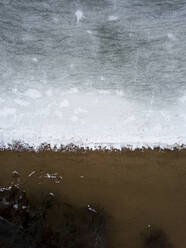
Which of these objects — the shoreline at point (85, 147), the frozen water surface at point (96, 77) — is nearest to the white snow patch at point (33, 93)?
the frozen water surface at point (96, 77)

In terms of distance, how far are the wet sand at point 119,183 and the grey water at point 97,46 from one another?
2.01 ft

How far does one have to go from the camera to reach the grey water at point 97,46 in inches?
84.9

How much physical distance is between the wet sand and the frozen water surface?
6.5 inches

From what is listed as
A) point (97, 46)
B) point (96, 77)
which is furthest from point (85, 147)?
point (97, 46)

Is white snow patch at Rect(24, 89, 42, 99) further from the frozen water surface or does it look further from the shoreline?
the shoreline

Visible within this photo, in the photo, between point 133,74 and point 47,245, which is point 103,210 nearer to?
point 47,245

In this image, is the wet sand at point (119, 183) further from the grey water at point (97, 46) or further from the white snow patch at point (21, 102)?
the grey water at point (97, 46)

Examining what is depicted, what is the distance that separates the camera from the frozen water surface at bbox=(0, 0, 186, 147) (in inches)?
85.7

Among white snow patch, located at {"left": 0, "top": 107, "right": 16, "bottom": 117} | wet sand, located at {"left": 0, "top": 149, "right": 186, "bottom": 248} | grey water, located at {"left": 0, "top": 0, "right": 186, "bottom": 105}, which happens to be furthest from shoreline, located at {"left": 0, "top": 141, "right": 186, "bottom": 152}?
grey water, located at {"left": 0, "top": 0, "right": 186, "bottom": 105}

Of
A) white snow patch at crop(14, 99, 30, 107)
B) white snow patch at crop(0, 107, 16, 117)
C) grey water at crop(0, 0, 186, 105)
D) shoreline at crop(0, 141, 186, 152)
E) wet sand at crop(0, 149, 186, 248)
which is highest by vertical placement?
grey water at crop(0, 0, 186, 105)

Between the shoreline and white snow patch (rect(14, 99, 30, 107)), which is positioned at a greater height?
white snow patch (rect(14, 99, 30, 107))

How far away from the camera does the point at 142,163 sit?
2201mm

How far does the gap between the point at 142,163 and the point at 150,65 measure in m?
0.92

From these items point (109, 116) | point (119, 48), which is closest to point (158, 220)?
point (109, 116)
